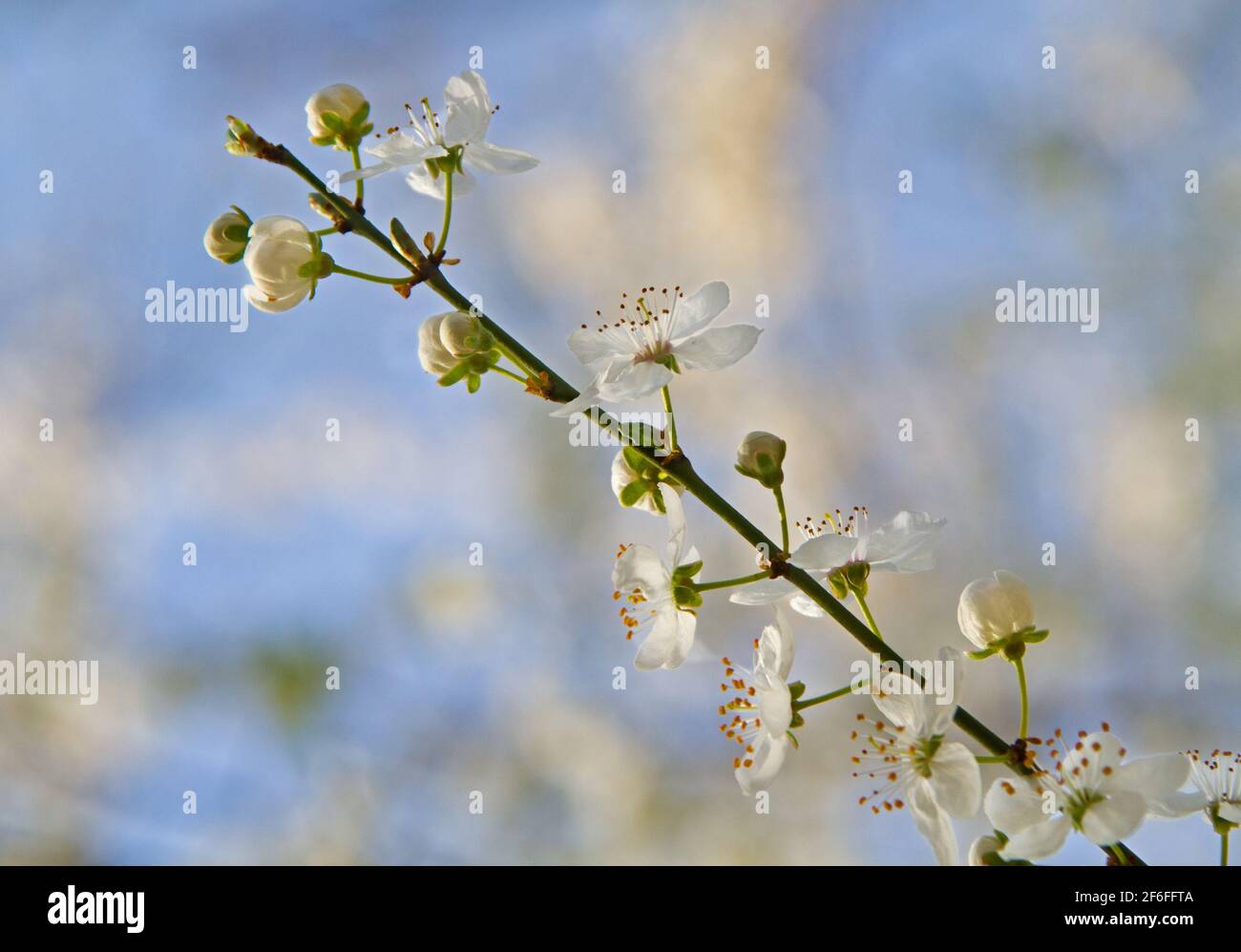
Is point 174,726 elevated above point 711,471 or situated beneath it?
situated beneath

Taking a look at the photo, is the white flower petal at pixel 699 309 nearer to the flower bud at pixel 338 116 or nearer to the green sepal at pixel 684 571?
the green sepal at pixel 684 571

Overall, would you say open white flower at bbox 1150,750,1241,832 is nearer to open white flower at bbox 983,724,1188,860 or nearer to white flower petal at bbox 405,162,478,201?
open white flower at bbox 983,724,1188,860

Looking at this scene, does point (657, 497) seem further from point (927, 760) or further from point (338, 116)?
point (338, 116)

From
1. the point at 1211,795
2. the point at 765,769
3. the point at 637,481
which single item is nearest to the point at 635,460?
the point at 637,481

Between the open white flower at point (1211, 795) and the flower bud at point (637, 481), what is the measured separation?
40 cm

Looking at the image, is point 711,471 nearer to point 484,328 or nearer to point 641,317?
point 641,317

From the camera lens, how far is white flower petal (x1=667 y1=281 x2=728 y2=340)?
898 millimetres

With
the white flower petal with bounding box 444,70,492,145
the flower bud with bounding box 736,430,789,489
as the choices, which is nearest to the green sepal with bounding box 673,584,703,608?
the flower bud with bounding box 736,430,789,489

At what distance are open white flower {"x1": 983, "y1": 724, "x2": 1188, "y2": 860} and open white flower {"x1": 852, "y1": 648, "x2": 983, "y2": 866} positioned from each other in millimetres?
20

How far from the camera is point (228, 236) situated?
2.97 ft

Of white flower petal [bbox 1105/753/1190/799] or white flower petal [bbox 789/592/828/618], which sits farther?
white flower petal [bbox 789/592/828/618]
